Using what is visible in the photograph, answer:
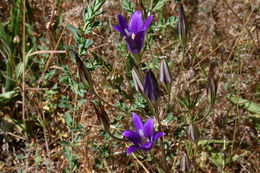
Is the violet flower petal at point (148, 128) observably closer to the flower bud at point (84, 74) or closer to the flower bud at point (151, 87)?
the flower bud at point (151, 87)

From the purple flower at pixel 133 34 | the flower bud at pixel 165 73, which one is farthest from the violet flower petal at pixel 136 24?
→ the flower bud at pixel 165 73

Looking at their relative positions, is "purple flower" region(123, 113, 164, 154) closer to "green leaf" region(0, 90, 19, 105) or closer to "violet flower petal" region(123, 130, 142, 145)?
"violet flower petal" region(123, 130, 142, 145)

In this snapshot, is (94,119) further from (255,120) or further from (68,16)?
(255,120)

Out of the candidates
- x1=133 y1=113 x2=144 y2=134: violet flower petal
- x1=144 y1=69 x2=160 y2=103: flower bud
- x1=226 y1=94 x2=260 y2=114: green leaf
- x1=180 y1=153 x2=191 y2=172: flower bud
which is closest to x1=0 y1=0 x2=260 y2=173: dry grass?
→ x1=226 y1=94 x2=260 y2=114: green leaf

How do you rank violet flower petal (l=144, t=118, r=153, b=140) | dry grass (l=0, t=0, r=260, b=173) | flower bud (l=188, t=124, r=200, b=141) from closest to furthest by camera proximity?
violet flower petal (l=144, t=118, r=153, b=140) → flower bud (l=188, t=124, r=200, b=141) → dry grass (l=0, t=0, r=260, b=173)

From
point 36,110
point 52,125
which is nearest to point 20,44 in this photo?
point 36,110

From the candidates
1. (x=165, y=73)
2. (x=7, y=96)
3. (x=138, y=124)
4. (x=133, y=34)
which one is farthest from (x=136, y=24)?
(x=7, y=96)
